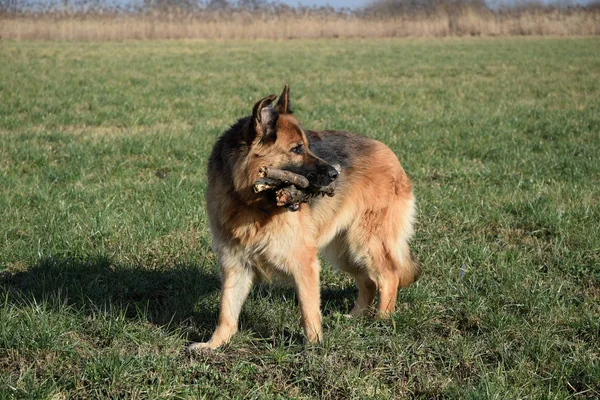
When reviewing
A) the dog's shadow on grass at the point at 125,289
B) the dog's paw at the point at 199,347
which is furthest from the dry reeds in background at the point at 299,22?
the dog's paw at the point at 199,347

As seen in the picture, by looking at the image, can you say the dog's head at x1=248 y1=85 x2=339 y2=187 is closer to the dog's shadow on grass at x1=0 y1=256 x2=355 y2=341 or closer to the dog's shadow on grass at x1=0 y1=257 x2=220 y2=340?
the dog's shadow on grass at x1=0 y1=256 x2=355 y2=341

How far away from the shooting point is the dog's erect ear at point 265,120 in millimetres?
3473

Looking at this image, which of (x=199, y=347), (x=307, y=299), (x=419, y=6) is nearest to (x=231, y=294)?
(x=199, y=347)

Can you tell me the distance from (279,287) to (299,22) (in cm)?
3417

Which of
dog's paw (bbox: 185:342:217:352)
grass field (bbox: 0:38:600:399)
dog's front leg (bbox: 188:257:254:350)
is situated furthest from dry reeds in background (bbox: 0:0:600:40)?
dog's paw (bbox: 185:342:217:352)

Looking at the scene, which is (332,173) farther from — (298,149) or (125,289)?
(125,289)

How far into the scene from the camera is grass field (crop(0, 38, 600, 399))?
3.24 metres

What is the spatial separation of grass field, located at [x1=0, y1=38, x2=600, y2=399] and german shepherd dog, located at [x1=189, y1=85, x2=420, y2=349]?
0.24 metres

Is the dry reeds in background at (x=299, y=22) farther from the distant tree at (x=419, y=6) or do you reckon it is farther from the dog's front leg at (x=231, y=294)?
the dog's front leg at (x=231, y=294)

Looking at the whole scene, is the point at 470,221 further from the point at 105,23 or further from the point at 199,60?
the point at 105,23

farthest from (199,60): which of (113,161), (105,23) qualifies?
(113,161)

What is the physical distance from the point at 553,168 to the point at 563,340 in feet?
14.6

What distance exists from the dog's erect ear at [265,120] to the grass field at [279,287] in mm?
1245

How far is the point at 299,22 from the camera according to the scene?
3675 cm
